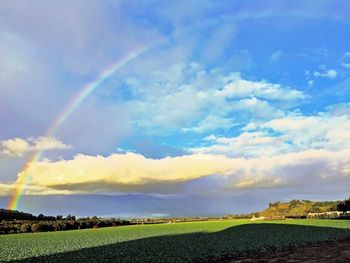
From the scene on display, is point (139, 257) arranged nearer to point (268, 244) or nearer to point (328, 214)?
point (268, 244)

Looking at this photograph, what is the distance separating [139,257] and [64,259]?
31.1 feet

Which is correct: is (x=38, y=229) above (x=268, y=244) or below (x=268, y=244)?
above

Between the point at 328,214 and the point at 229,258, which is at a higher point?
the point at 328,214

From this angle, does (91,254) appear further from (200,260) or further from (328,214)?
(328,214)

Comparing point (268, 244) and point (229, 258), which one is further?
point (268, 244)

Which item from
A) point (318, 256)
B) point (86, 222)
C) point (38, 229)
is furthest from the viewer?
point (86, 222)

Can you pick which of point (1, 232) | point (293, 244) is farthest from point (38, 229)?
point (293, 244)

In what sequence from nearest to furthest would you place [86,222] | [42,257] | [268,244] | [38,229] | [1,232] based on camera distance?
[42,257], [268,244], [1,232], [38,229], [86,222]

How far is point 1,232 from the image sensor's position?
524 feet

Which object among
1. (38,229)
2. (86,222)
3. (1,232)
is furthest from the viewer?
(86,222)

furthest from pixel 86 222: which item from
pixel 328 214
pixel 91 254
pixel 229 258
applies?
pixel 229 258

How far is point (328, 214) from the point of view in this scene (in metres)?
182

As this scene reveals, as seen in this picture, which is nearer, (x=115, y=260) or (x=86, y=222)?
(x=115, y=260)

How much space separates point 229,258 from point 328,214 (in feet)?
477
